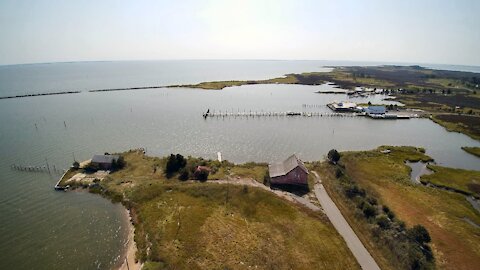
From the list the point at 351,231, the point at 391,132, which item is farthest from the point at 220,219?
the point at 391,132

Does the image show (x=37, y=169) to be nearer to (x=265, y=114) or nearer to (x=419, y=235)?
(x=419, y=235)

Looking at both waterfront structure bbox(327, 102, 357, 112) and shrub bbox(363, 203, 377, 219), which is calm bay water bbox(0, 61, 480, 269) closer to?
waterfront structure bbox(327, 102, 357, 112)

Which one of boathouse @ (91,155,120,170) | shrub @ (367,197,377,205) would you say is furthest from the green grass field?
boathouse @ (91,155,120,170)

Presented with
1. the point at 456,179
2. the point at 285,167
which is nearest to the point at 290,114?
the point at 456,179

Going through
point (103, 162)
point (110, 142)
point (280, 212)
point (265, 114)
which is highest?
point (103, 162)

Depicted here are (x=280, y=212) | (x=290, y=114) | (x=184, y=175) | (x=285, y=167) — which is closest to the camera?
(x=280, y=212)
